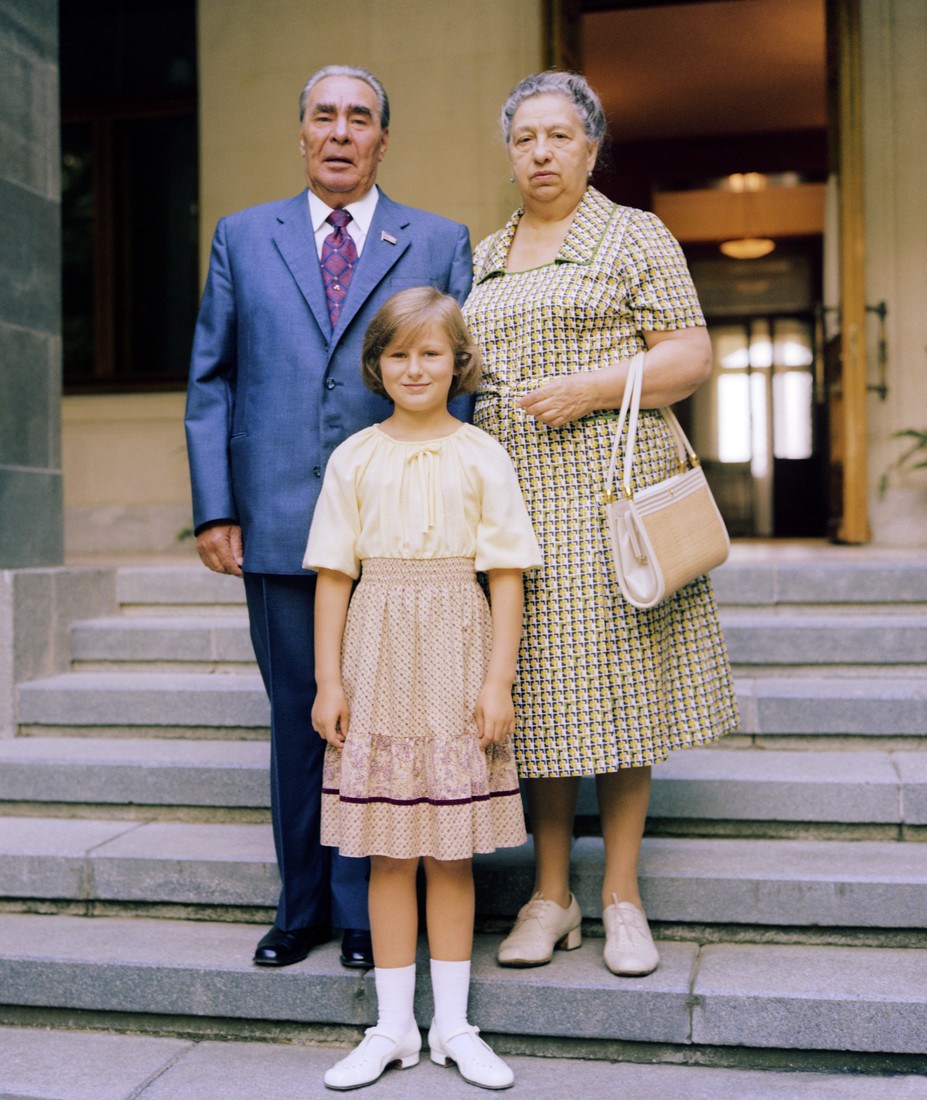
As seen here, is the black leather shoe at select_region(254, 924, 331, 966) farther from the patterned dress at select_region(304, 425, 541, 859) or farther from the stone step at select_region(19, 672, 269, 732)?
the stone step at select_region(19, 672, 269, 732)

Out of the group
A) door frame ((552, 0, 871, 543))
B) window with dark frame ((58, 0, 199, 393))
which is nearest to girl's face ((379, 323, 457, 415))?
door frame ((552, 0, 871, 543))

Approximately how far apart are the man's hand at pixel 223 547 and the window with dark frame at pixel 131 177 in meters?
5.11

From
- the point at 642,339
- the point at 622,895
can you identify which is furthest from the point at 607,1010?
the point at 642,339

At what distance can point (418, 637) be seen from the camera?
Answer: 2.61 metres

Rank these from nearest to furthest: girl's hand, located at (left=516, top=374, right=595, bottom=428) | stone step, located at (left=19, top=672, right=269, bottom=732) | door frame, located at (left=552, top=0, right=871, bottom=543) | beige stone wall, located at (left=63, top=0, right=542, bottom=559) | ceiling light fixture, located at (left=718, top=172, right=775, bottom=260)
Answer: girl's hand, located at (left=516, top=374, right=595, bottom=428), stone step, located at (left=19, top=672, right=269, bottom=732), door frame, located at (left=552, top=0, right=871, bottom=543), beige stone wall, located at (left=63, top=0, right=542, bottom=559), ceiling light fixture, located at (left=718, top=172, right=775, bottom=260)

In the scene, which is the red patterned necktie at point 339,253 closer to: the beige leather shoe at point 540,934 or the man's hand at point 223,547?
the man's hand at point 223,547

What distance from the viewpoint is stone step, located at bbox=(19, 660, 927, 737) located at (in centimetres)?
382

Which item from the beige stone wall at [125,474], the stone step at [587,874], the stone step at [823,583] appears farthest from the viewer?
the beige stone wall at [125,474]

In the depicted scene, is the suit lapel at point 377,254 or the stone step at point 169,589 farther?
the stone step at point 169,589

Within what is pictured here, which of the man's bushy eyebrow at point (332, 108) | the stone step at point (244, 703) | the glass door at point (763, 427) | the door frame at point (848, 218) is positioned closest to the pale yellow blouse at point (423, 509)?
the man's bushy eyebrow at point (332, 108)

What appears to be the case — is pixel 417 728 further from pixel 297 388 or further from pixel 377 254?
pixel 377 254

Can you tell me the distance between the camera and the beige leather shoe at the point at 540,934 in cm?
288

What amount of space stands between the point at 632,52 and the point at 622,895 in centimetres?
794

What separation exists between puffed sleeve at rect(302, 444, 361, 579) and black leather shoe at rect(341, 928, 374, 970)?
90 cm
